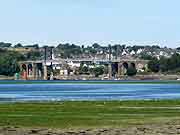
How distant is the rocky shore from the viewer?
38031 millimetres

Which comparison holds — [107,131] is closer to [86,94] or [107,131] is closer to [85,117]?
[85,117]

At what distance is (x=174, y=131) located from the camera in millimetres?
38219

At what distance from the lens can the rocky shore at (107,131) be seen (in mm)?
38031

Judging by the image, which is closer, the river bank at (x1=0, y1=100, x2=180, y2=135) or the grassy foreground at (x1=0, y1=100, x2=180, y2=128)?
the river bank at (x1=0, y1=100, x2=180, y2=135)

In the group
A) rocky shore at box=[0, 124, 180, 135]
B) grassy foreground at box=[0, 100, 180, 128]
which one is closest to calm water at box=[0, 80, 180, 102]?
grassy foreground at box=[0, 100, 180, 128]

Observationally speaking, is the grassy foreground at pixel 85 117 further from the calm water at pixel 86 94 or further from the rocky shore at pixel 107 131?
the calm water at pixel 86 94

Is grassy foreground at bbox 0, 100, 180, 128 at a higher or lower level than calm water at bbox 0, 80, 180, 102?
higher

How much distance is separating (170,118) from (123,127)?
644 cm

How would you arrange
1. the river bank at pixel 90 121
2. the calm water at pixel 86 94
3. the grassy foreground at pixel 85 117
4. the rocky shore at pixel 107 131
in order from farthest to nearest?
the calm water at pixel 86 94 < the grassy foreground at pixel 85 117 < the river bank at pixel 90 121 < the rocky shore at pixel 107 131

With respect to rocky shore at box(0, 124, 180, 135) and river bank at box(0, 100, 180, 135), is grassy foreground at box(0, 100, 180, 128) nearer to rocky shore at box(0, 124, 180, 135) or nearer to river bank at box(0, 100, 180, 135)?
river bank at box(0, 100, 180, 135)

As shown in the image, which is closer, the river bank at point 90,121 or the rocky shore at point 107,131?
the rocky shore at point 107,131

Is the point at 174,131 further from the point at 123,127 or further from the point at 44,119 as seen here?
the point at 44,119

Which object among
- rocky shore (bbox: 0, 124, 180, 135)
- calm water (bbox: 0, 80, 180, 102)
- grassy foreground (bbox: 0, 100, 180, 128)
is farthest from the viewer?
calm water (bbox: 0, 80, 180, 102)

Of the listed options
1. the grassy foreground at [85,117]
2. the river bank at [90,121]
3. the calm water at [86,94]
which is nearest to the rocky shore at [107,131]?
the river bank at [90,121]
